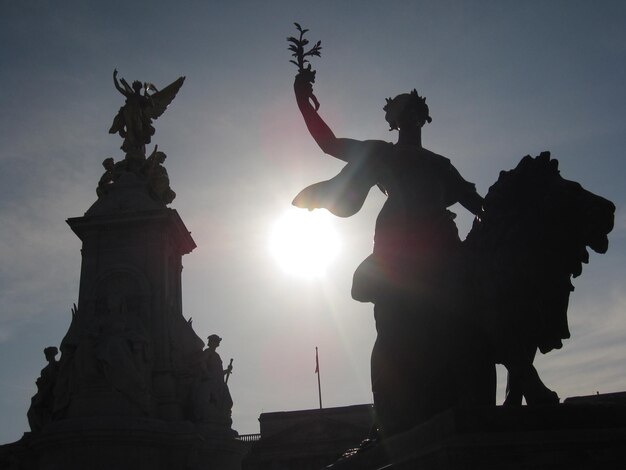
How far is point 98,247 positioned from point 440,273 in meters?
15.1

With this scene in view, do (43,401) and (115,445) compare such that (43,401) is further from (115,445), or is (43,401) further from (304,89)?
Answer: (304,89)

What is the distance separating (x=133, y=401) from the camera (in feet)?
52.9

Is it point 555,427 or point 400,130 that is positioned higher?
point 400,130

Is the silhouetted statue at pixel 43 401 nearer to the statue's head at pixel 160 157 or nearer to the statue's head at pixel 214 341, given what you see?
the statue's head at pixel 214 341

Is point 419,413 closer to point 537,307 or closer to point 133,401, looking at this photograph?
point 537,307

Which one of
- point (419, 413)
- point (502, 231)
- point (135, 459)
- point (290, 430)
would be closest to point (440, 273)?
point (502, 231)

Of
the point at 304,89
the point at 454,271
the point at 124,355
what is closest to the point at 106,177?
the point at 124,355

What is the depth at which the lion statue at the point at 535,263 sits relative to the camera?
4473 millimetres

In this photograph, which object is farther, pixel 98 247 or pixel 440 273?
pixel 98 247

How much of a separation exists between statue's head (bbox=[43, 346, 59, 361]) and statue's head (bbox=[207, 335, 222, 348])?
3770mm

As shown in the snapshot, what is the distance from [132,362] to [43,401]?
240 centimetres

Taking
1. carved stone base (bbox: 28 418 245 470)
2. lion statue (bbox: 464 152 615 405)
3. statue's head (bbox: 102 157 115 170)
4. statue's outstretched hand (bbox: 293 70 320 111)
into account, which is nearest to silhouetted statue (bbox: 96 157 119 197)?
statue's head (bbox: 102 157 115 170)

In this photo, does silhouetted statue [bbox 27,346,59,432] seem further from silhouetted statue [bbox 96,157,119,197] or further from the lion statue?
the lion statue

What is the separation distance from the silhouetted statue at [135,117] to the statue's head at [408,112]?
15.9 metres
